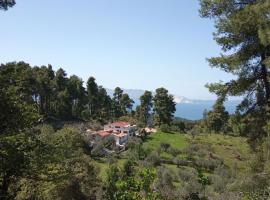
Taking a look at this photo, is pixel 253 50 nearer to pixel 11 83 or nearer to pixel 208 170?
pixel 11 83

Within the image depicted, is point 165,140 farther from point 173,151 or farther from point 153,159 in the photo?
point 153,159

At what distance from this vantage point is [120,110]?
86875 millimetres

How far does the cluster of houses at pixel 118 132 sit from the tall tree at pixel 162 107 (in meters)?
7.49

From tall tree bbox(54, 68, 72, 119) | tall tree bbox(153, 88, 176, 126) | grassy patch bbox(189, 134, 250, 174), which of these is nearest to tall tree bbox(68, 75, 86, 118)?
tall tree bbox(54, 68, 72, 119)

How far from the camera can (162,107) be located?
74.8 meters

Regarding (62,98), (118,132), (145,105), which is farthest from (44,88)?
(145,105)

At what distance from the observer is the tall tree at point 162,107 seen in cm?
7538

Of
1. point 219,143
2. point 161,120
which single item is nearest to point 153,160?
point 219,143

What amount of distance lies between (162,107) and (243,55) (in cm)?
5868

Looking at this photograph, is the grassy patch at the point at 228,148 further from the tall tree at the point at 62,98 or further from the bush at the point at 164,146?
the tall tree at the point at 62,98

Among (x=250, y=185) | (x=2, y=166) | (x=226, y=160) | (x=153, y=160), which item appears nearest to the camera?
(x=2, y=166)

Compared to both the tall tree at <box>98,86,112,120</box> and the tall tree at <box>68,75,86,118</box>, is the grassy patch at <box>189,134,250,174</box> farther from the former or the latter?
the tall tree at <box>68,75,86,118</box>

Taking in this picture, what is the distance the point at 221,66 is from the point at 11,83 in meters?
9.01

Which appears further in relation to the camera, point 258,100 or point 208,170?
point 208,170
